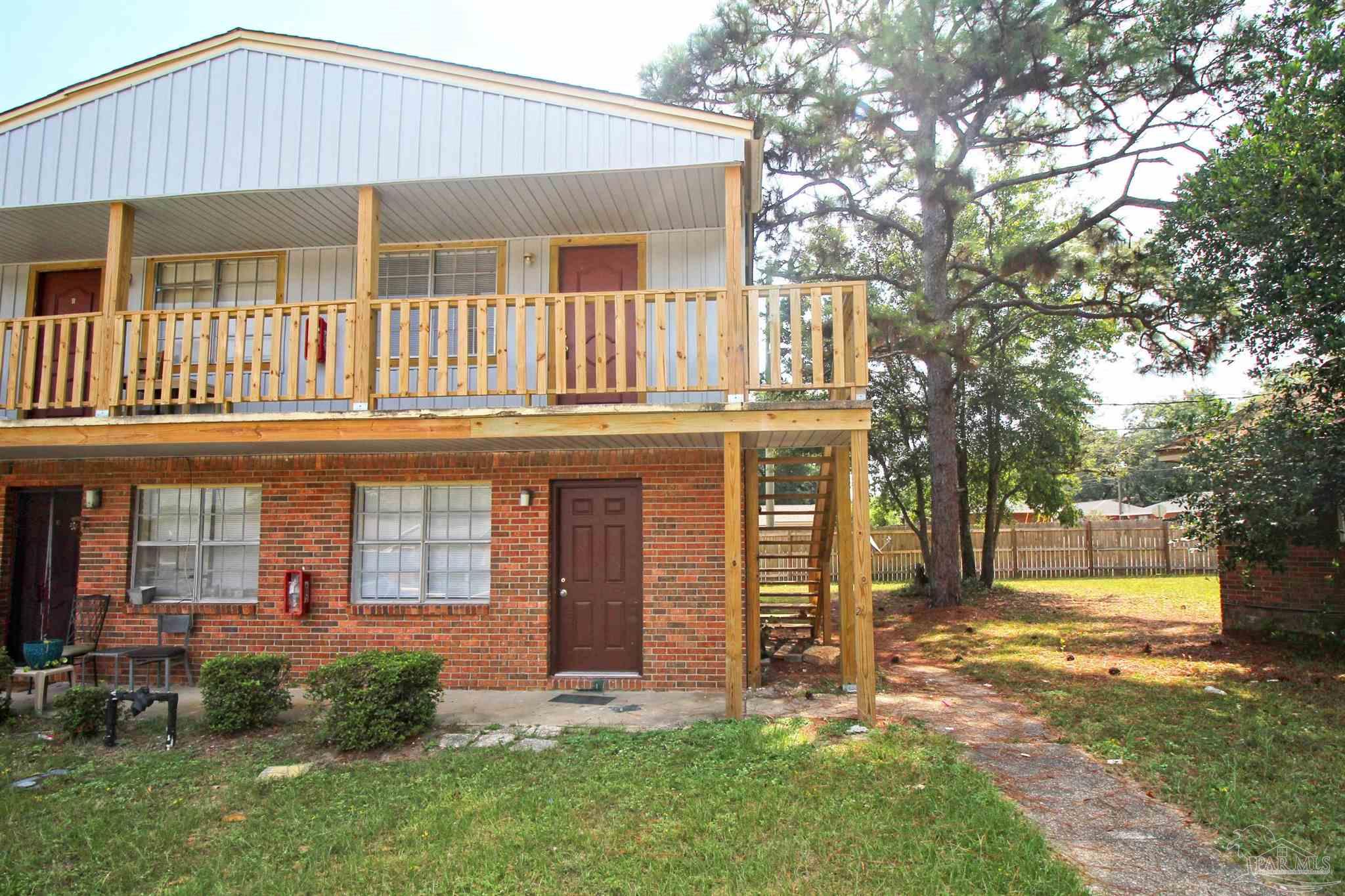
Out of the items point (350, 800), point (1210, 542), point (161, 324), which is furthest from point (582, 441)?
point (1210, 542)

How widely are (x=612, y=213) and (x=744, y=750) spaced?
5542 millimetres

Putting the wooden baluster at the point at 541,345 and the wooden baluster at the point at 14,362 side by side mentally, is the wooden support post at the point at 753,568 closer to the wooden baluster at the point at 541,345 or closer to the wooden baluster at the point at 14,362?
the wooden baluster at the point at 541,345

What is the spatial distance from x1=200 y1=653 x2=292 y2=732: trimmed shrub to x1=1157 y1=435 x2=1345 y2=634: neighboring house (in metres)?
10.5

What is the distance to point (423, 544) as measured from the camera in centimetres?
897

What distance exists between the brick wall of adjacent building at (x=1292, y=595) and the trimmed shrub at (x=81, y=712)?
492 inches

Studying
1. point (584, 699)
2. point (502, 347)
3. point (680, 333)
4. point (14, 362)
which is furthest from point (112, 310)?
point (584, 699)

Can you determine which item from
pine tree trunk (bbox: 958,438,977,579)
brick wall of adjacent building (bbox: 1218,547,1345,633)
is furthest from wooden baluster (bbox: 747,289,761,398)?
pine tree trunk (bbox: 958,438,977,579)

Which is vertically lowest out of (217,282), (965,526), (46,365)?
(965,526)

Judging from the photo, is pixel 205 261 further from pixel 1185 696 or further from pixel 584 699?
pixel 1185 696

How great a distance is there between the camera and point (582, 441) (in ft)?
26.8

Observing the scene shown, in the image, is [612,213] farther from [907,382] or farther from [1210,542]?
[907,382]

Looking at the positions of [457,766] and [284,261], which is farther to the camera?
[284,261]

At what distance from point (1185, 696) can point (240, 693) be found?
8514 millimetres

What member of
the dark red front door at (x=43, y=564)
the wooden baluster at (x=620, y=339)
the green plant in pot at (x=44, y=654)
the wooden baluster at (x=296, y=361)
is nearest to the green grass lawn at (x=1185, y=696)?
the wooden baluster at (x=620, y=339)
